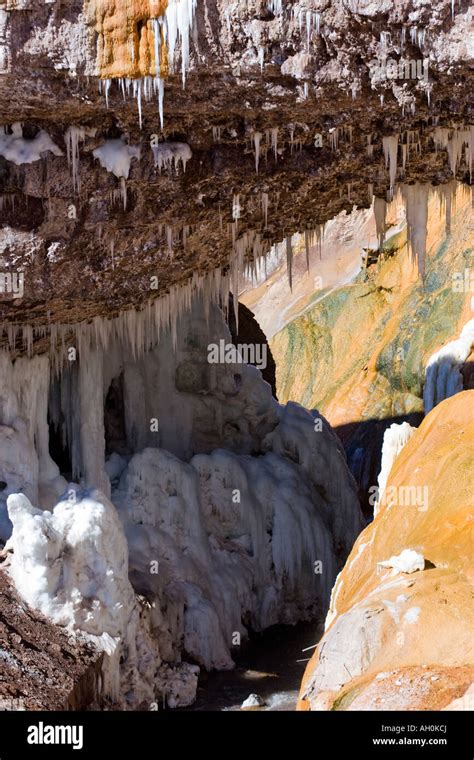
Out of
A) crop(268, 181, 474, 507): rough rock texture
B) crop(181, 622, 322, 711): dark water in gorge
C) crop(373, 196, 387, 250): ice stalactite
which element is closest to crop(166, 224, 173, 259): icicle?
crop(373, 196, 387, 250): ice stalactite

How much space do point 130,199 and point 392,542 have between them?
186 inches

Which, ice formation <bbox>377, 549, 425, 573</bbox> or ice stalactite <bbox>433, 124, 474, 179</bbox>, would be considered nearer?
ice formation <bbox>377, 549, 425, 573</bbox>

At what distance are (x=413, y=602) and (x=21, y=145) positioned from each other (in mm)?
6183

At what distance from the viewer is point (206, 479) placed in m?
18.4

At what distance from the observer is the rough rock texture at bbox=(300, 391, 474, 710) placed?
29.9 feet

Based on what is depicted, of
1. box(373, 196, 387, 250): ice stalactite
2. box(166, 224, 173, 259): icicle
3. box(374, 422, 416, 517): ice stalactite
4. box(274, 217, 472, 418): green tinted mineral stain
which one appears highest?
box(373, 196, 387, 250): ice stalactite

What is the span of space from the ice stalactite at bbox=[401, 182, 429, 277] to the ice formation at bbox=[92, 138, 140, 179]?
133 inches

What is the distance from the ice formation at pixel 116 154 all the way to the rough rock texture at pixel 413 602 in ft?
15.3

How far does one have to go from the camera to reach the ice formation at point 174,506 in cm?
1355

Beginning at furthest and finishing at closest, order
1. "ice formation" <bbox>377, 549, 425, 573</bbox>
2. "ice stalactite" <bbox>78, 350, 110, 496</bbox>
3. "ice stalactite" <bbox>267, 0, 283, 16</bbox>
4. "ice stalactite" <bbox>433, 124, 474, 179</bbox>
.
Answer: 1. "ice stalactite" <bbox>78, 350, 110, 496</bbox>
2. "ice stalactite" <bbox>433, 124, 474, 179</bbox>
3. "ice formation" <bbox>377, 549, 425, 573</bbox>
4. "ice stalactite" <bbox>267, 0, 283, 16</bbox>

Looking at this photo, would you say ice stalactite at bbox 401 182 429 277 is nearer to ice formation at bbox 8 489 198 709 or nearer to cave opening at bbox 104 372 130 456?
ice formation at bbox 8 489 198 709

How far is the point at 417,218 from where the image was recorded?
13508 mm

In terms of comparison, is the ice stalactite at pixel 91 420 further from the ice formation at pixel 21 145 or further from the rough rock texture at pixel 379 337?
the rough rock texture at pixel 379 337
